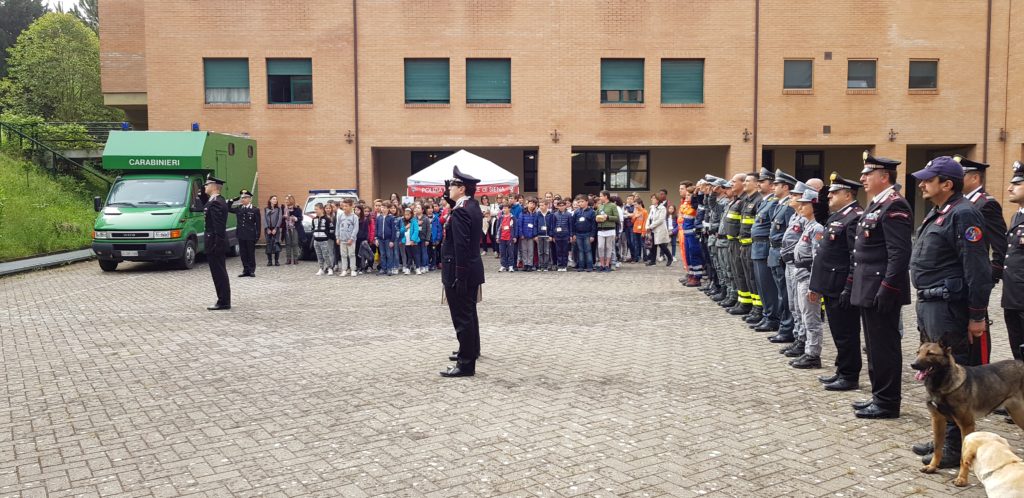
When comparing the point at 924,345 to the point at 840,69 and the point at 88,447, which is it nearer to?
the point at 88,447

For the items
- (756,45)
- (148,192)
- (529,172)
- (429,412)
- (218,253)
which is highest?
(756,45)

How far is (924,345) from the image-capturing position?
5.04 metres

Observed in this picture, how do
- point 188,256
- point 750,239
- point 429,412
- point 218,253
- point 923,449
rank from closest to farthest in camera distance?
point 923,449
point 429,412
point 750,239
point 218,253
point 188,256

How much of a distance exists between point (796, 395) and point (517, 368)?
2.75m

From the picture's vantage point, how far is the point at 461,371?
25.3 ft

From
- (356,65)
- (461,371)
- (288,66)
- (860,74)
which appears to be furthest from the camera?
(860,74)

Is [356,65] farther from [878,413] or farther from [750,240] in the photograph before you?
[878,413]

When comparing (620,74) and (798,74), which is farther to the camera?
(798,74)

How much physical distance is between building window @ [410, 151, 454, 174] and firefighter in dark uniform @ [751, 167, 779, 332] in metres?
21.4

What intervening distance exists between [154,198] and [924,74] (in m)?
26.1

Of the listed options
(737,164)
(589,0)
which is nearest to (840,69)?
(737,164)

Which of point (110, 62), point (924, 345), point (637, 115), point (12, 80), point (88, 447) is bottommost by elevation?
point (88, 447)

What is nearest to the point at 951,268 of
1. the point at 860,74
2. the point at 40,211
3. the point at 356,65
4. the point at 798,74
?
the point at 356,65

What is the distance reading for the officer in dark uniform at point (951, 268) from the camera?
5324 mm
